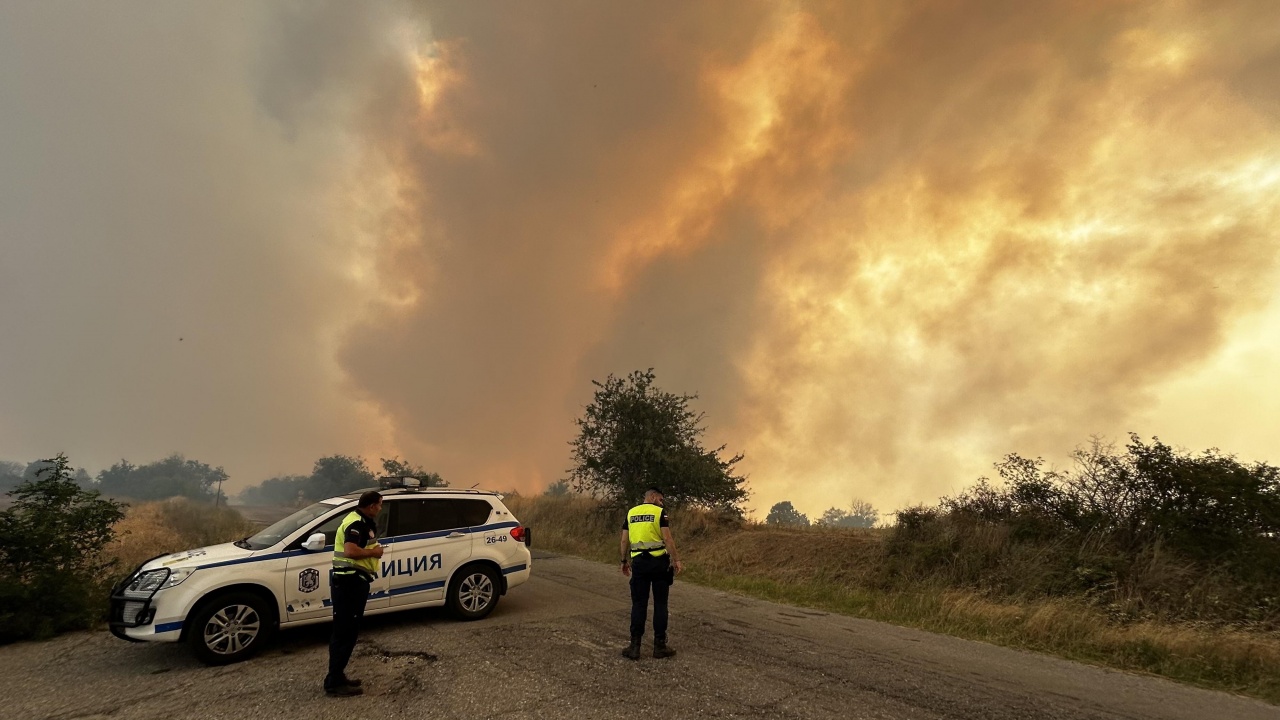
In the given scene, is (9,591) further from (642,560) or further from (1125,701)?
(1125,701)

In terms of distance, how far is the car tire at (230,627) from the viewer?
6.55 metres

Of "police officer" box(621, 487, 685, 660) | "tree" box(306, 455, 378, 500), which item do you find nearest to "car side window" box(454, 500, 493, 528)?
"police officer" box(621, 487, 685, 660)

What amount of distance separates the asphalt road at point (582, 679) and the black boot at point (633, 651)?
11 cm

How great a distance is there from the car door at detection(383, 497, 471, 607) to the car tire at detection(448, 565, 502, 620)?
0.61ft

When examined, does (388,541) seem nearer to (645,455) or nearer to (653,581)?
(653,581)

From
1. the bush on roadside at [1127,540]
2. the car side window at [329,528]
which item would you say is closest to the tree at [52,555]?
the car side window at [329,528]

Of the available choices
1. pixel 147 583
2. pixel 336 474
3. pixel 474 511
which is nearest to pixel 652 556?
pixel 474 511

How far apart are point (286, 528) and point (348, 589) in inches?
108

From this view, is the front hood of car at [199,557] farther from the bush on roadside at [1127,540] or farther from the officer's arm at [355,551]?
the bush on roadside at [1127,540]

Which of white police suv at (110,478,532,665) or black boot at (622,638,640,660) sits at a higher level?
white police suv at (110,478,532,665)

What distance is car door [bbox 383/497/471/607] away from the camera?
806 cm

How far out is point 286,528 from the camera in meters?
7.81

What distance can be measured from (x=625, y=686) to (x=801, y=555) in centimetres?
987

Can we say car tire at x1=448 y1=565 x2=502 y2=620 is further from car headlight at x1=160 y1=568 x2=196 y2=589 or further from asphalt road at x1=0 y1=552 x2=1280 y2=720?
car headlight at x1=160 y1=568 x2=196 y2=589
